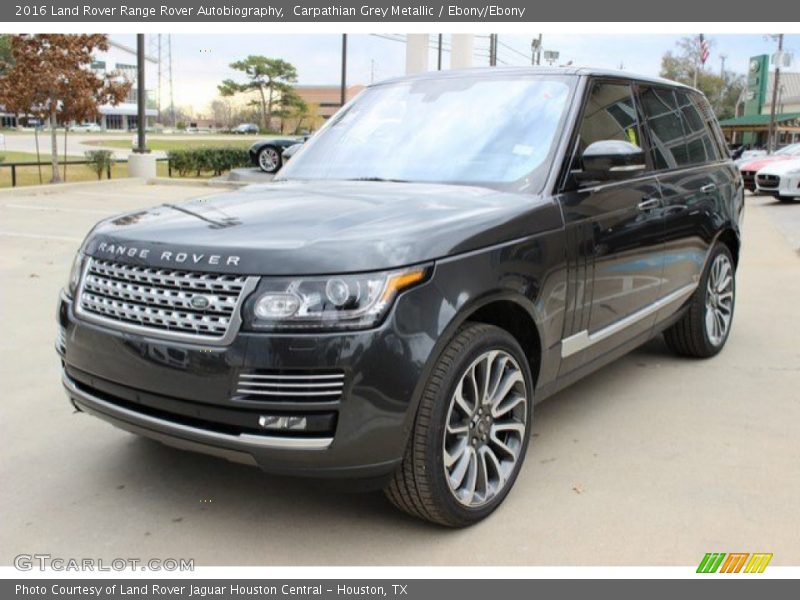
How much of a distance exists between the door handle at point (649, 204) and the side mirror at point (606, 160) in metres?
0.43

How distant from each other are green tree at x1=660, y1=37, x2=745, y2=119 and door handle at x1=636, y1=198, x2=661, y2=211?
73932 mm

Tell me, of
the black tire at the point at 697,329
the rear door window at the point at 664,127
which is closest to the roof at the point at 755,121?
the black tire at the point at 697,329

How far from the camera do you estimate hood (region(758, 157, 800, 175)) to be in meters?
18.7

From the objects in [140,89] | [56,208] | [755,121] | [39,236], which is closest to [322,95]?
[755,121]

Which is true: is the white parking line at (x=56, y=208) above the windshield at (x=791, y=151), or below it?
below

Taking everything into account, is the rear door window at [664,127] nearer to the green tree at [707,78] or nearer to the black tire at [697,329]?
the black tire at [697,329]

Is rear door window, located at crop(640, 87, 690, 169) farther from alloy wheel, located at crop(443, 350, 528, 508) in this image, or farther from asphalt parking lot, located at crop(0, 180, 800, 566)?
alloy wheel, located at crop(443, 350, 528, 508)

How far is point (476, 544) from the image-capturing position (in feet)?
10.2

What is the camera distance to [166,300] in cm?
285

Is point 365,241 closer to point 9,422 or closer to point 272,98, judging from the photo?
point 9,422

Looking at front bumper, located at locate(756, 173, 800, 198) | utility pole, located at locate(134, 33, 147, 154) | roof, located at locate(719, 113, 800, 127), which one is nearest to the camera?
front bumper, located at locate(756, 173, 800, 198)

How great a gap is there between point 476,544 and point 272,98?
357ft

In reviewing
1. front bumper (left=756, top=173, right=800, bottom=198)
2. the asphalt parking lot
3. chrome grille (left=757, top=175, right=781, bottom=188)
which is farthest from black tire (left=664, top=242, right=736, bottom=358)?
chrome grille (left=757, top=175, right=781, bottom=188)

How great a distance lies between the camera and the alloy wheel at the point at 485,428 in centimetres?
310
